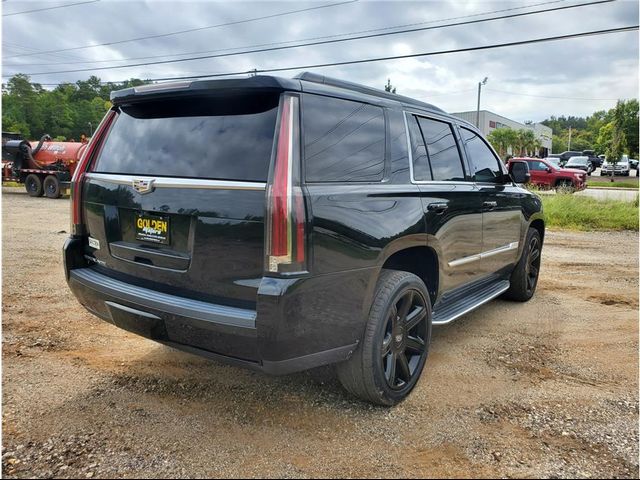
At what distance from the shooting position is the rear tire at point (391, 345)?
281 cm

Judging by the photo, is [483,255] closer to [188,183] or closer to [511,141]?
[188,183]

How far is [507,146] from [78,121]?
6021 centimetres

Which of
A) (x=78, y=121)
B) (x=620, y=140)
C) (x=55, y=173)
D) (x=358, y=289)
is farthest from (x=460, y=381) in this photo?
(x=78, y=121)

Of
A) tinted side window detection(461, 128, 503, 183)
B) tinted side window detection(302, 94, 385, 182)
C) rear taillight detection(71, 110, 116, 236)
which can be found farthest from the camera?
tinted side window detection(461, 128, 503, 183)

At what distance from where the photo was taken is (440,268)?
3.57 m

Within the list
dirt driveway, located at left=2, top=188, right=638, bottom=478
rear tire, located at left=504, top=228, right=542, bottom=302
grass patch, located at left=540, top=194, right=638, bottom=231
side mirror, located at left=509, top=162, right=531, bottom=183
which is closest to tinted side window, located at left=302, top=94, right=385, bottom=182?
dirt driveway, located at left=2, top=188, right=638, bottom=478

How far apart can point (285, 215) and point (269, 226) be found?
95mm

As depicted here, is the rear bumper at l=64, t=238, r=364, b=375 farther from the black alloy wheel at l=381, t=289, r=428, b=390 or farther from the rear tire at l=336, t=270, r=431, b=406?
the black alloy wheel at l=381, t=289, r=428, b=390

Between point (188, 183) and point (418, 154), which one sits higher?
point (418, 154)

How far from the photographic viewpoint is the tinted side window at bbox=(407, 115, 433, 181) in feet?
11.2

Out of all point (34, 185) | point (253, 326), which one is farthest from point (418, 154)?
point (34, 185)

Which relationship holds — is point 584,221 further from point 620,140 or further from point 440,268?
point 620,140

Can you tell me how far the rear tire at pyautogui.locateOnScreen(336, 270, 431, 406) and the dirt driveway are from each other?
159 mm

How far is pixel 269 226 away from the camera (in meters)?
2.34
